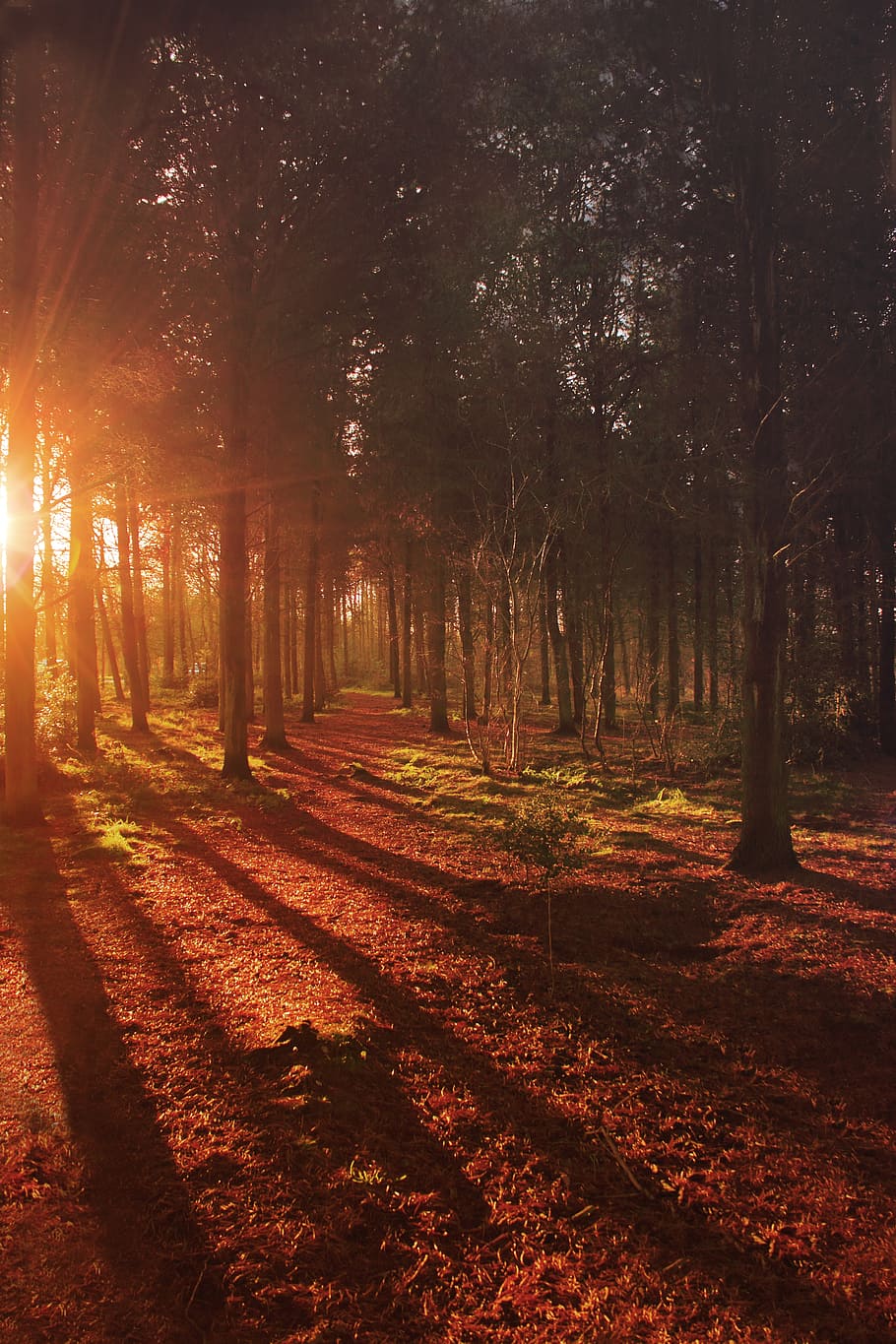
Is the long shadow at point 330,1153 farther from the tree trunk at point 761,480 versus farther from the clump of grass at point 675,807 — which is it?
the clump of grass at point 675,807

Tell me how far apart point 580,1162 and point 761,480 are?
601 centimetres

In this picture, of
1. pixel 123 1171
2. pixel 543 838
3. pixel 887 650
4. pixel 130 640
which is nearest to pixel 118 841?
pixel 543 838

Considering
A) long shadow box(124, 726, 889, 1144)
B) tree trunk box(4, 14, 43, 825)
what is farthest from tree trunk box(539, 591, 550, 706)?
tree trunk box(4, 14, 43, 825)

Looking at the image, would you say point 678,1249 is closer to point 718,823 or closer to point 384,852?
point 384,852

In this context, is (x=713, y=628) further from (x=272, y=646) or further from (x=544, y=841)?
(x=544, y=841)

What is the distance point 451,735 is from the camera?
63.1 feet

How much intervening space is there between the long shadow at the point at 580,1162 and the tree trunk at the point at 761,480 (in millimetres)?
4243

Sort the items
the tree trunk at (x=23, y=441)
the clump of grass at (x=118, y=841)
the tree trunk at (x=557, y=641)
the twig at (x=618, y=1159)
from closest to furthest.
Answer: the twig at (x=618, y=1159)
the tree trunk at (x=23, y=441)
the clump of grass at (x=118, y=841)
the tree trunk at (x=557, y=641)

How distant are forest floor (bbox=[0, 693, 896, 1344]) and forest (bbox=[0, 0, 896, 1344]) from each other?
23 mm

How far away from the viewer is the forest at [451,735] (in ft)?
8.68

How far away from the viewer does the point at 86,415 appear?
10.4m

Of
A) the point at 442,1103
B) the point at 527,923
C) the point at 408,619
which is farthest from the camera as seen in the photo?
the point at 408,619

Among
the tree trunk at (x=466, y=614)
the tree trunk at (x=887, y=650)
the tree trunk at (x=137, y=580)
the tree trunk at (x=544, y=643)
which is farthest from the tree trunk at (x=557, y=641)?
the tree trunk at (x=137, y=580)

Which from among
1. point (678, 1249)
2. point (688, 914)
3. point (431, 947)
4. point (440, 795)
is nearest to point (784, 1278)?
point (678, 1249)
